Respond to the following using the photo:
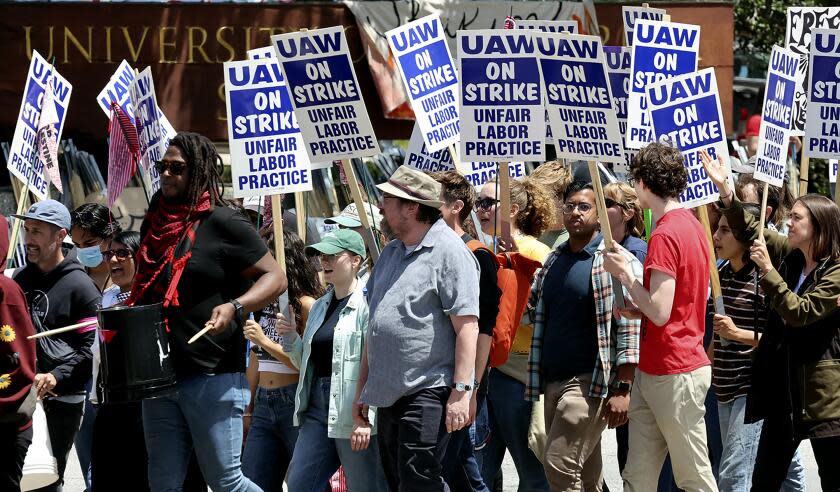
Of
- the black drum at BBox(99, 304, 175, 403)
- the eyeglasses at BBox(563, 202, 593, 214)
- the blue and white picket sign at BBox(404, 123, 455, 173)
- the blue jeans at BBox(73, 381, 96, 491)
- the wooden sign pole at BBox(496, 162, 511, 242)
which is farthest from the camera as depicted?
the blue and white picket sign at BBox(404, 123, 455, 173)

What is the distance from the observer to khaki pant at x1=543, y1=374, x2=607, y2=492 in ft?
22.1

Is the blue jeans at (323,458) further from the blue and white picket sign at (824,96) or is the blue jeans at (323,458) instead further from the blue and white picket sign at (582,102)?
the blue and white picket sign at (824,96)

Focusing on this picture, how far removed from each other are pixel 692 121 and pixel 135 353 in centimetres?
382

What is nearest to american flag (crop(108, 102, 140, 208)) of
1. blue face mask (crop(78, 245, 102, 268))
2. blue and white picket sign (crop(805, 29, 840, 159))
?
blue face mask (crop(78, 245, 102, 268))

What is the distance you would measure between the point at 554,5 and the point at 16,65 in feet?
20.1

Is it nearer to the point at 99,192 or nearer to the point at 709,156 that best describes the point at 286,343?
the point at 709,156

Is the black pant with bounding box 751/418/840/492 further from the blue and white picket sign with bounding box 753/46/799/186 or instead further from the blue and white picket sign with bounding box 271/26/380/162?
the blue and white picket sign with bounding box 271/26/380/162

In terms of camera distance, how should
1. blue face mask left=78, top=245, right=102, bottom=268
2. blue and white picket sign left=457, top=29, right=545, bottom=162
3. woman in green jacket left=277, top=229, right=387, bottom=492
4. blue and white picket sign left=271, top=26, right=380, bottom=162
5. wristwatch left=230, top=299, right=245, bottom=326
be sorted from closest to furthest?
wristwatch left=230, top=299, right=245, bottom=326, woman in green jacket left=277, top=229, right=387, bottom=492, blue and white picket sign left=457, top=29, right=545, bottom=162, blue and white picket sign left=271, top=26, right=380, bottom=162, blue face mask left=78, top=245, right=102, bottom=268

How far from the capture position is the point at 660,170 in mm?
6555

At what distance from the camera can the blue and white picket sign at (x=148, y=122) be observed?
989 centimetres

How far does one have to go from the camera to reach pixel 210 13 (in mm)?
16016

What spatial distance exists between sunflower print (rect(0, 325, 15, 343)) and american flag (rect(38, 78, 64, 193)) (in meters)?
4.29

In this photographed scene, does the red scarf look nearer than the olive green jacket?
Yes

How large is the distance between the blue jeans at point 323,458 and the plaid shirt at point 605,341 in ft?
2.92
